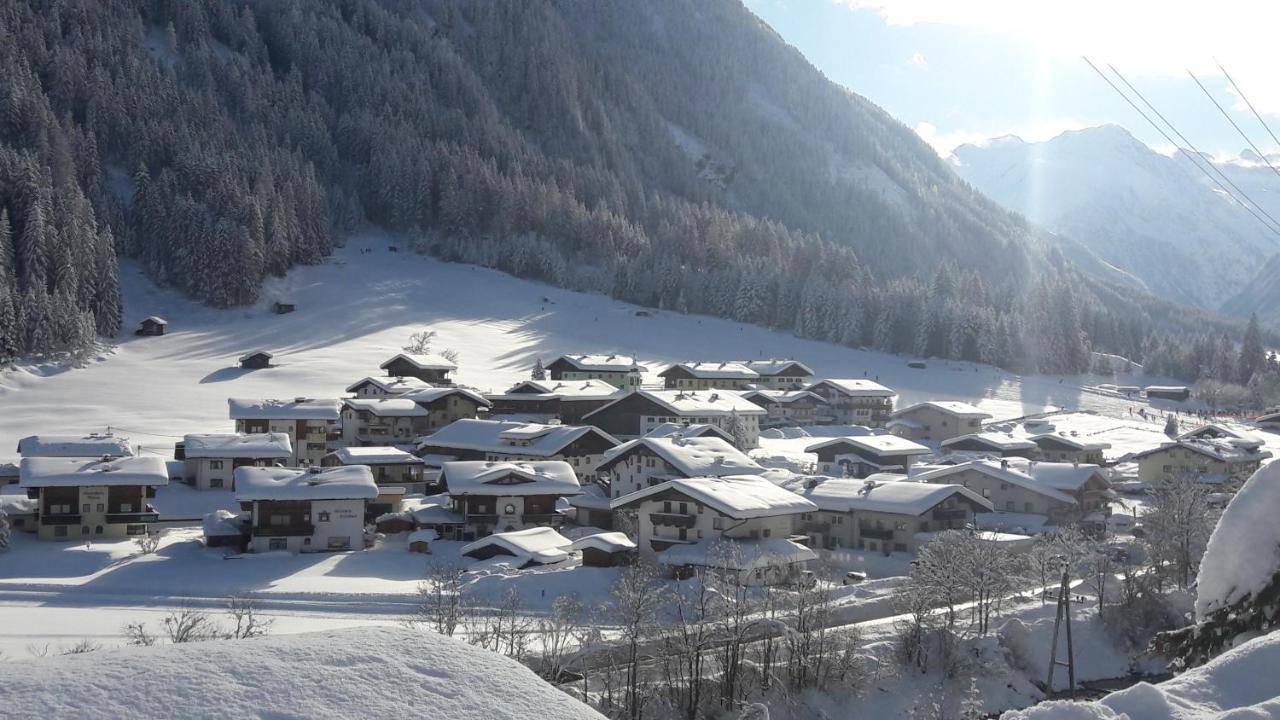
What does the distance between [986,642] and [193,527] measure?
31.0 meters

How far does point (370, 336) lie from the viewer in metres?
99.1

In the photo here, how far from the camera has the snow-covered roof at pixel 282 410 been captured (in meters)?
57.2

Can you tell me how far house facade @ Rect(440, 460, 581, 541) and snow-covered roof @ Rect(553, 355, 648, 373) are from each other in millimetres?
43330

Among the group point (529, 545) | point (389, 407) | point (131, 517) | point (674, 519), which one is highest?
point (389, 407)

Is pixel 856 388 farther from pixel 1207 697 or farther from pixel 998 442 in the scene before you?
pixel 1207 697

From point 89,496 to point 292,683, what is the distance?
122ft

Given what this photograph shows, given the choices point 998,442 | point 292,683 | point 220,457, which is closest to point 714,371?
point 998,442

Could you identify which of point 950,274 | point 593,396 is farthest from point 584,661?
point 950,274

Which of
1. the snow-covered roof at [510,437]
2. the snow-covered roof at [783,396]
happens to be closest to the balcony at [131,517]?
Answer: the snow-covered roof at [510,437]

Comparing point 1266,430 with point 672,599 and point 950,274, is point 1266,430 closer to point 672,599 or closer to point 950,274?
point 950,274

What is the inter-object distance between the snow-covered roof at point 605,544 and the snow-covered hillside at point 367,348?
93.2 feet

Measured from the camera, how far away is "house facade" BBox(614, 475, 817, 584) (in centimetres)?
3478

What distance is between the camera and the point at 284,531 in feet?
129

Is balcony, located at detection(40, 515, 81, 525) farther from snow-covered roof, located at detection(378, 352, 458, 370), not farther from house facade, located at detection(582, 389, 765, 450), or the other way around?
snow-covered roof, located at detection(378, 352, 458, 370)
